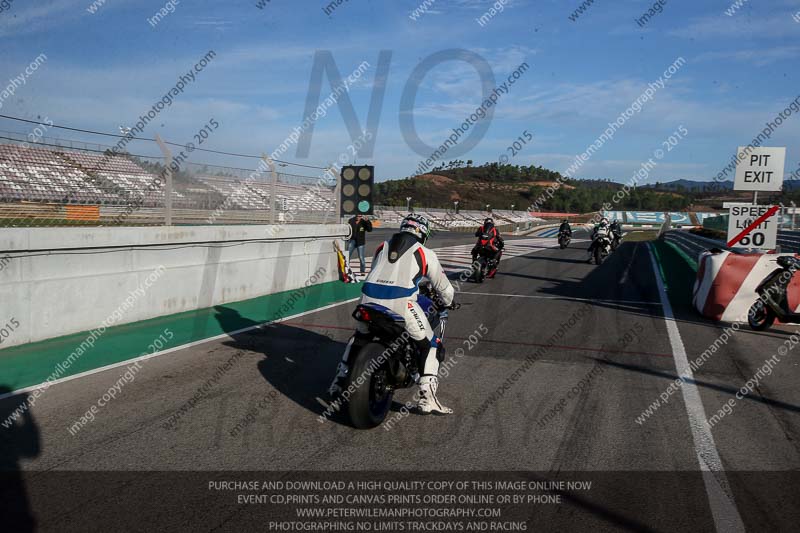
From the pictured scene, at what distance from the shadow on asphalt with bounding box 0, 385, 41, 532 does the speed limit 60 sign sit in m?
11.9

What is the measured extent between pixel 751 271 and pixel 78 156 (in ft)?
33.8

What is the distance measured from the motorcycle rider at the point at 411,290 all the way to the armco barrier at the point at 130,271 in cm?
448

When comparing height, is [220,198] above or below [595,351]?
above

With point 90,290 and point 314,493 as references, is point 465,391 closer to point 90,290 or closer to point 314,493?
point 314,493

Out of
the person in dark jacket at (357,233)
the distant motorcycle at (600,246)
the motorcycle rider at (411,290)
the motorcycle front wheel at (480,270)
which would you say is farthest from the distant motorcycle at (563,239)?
the motorcycle rider at (411,290)

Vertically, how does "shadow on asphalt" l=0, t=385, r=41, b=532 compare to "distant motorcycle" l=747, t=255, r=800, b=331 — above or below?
below

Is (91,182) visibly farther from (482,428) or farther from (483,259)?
(483,259)

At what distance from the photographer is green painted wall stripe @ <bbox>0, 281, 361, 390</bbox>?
6.90 m

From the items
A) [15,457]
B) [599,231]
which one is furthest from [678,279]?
[15,457]

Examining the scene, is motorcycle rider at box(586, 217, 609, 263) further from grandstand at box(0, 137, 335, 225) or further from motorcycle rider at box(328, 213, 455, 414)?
motorcycle rider at box(328, 213, 455, 414)

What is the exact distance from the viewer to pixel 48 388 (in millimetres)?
6312

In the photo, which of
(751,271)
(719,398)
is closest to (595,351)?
(719,398)

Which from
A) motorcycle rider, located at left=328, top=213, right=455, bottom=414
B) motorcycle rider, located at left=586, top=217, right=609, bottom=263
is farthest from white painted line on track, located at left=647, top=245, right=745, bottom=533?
motorcycle rider, located at left=586, top=217, right=609, bottom=263

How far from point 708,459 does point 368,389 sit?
2591mm
